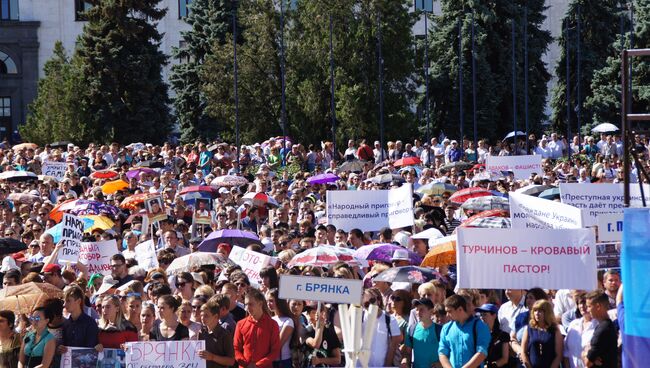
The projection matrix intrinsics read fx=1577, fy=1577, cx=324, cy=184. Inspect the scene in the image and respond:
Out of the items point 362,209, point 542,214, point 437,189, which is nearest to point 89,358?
point 542,214

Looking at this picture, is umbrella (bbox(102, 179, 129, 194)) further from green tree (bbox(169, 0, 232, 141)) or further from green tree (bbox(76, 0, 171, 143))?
green tree (bbox(169, 0, 232, 141))

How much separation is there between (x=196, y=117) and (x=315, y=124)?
13177 mm

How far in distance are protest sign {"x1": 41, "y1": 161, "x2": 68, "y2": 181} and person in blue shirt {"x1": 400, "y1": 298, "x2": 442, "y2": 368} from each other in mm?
19062

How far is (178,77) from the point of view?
62.2m

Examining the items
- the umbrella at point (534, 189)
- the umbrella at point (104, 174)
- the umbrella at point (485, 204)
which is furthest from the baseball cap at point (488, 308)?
the umbrella at point (104, 174)

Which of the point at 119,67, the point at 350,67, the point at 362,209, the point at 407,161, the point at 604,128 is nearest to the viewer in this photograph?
the point at 362,209

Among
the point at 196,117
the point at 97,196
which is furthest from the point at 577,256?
the point at 196,117

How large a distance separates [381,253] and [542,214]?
2105mm

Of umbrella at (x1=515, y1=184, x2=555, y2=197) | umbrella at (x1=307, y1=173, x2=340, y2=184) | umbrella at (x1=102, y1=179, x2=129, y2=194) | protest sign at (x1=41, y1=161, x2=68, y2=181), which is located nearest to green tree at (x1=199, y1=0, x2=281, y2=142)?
protest sign at (x1=41, y1=161, x2=68, y2=181)

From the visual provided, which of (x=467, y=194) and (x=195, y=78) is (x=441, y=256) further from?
(x=195, y=78)

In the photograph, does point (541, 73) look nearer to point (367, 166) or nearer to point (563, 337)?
point (367, 166)

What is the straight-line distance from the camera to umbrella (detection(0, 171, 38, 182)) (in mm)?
30828

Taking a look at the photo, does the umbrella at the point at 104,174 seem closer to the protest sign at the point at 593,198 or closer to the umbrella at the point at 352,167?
the umbrella at the point at 352,167

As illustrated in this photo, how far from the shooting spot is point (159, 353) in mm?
12867
